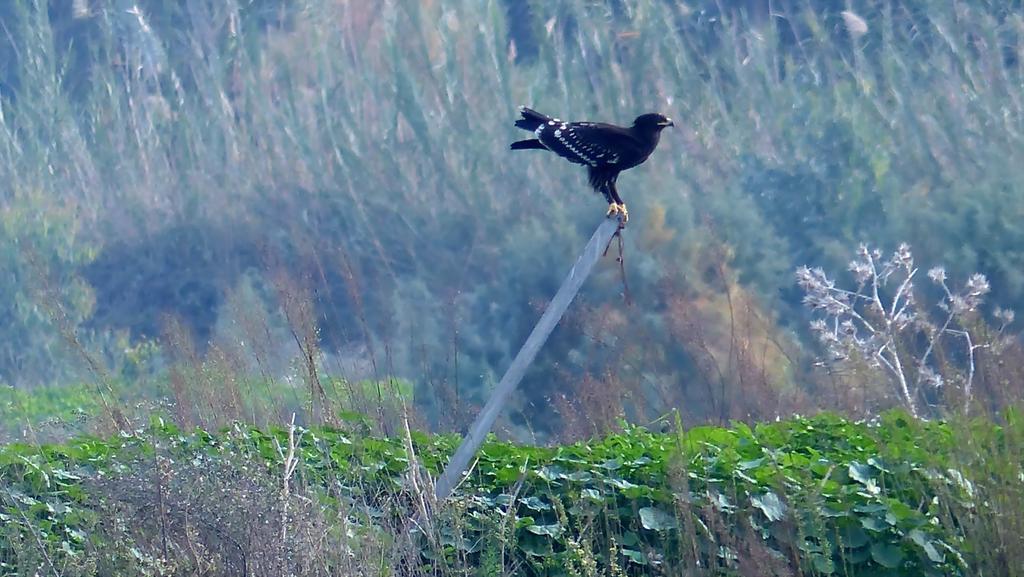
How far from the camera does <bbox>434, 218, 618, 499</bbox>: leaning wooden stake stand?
4125mm

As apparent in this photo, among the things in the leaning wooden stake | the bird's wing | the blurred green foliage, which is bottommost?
the blurred green foliage

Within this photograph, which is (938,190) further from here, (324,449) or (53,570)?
(53,570)

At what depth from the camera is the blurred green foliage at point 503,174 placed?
10555mm

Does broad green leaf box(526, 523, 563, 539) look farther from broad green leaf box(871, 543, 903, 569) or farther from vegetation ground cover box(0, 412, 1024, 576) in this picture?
broad green leaf box(871, 543, 903, 569)

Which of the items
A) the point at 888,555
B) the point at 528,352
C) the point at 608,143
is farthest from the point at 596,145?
the point at 888,555

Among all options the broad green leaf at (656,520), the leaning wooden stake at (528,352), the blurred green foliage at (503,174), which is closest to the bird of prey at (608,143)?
the leaning wooden stake at (528,352)

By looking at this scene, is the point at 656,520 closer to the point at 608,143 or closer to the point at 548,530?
the point at 548,530

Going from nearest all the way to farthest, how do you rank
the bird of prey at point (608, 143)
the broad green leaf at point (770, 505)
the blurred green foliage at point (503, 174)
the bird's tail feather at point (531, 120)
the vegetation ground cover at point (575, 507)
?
the vegetation ground cover at point (575, 507), the broad green leaf at point (770, 505), the bird of prey at point (608, 143), the bird's tail feather at point (531, 120), the blurred green foliage at point (503, 174)

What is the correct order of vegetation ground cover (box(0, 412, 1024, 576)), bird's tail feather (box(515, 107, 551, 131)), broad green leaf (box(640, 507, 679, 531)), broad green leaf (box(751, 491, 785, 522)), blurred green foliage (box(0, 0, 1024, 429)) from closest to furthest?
vegetation ground cover (box(0, 412, 1024, 576)) → broad green leaf (box(751, 491, 785, 522)) → broad green leaf (box(640, 507, 679, 531)) → bird's tail feather (box(515, 107, 551, 131)) → blurred green foliage (box(0, 0, 1024, 429))

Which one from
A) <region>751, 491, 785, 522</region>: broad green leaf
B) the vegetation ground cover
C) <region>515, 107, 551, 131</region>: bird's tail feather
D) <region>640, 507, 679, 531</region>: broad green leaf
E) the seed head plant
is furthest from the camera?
<region>515, 107, 551, 131</region>: bird's tail feather

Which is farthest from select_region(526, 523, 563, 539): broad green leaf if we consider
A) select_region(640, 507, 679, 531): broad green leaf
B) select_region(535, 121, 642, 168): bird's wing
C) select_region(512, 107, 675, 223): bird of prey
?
select_region(535, 121, 642, 168): bird's wing

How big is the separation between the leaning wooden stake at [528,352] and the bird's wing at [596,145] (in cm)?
57

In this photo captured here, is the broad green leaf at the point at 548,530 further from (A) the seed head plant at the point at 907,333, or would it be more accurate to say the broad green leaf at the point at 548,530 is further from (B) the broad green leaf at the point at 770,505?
(A) the seed head plant at the point at 907,333

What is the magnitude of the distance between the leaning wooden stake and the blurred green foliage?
1.91m
